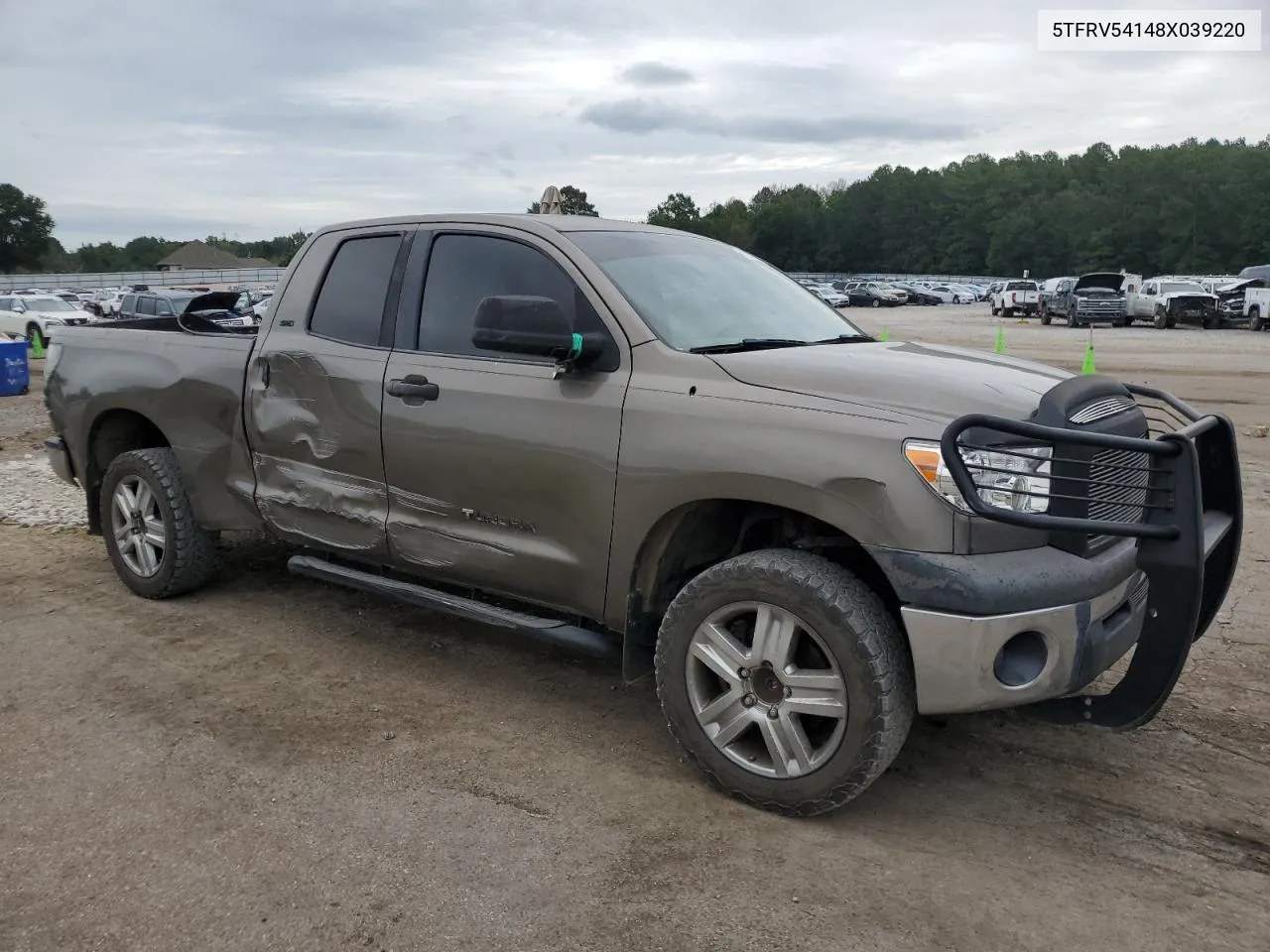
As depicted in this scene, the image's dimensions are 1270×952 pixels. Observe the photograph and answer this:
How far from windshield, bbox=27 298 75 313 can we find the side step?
31.3 metres

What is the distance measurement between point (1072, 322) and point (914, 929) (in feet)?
124

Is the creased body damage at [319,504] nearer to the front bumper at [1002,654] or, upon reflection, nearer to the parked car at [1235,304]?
the front bumper at [1002,654]

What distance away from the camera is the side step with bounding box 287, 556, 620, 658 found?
3984 millimetres

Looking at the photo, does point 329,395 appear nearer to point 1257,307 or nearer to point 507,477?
point 507,477

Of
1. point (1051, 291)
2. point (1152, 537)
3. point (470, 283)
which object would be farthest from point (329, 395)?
point (1051, 291)

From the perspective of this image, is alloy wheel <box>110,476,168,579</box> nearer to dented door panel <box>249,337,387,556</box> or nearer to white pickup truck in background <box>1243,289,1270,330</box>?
dented door panel <box>249,337,387,556</box>

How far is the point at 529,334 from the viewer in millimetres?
3723

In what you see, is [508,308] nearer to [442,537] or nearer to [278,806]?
[442,537]

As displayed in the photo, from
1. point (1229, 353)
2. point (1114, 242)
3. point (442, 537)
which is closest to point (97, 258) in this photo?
point (1114, 242)

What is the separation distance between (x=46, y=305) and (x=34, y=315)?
4.58ft

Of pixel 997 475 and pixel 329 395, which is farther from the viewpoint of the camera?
pixel 329 395

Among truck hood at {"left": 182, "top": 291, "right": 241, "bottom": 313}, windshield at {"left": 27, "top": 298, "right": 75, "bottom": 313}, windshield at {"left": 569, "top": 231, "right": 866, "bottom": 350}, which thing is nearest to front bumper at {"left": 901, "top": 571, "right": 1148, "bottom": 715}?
windshield at {"left": 569, "top": 231, "right": 866, "bottom": 350}

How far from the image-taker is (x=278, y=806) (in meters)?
3.51

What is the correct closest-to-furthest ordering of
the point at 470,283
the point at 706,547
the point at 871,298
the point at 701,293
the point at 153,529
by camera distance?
the point at 706,547 < the point at 701,293 < the point at 470,283 < the point at 153,529 < the point at 871,298
